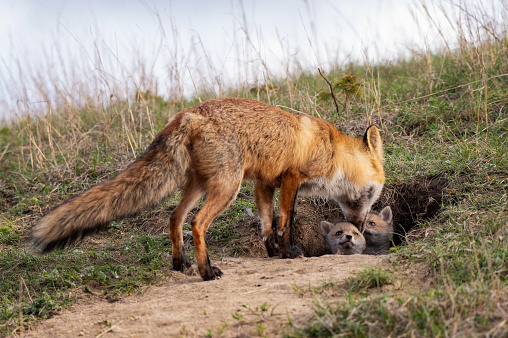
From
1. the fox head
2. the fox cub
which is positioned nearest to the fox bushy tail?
the fox head

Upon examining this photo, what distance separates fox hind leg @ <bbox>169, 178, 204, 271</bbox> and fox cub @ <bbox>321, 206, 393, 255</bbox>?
205 cm

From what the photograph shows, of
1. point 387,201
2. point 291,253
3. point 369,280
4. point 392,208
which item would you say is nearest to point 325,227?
point 387,201

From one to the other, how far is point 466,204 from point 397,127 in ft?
9.02

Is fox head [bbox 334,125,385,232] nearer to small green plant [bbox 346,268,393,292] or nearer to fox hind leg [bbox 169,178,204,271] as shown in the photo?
fox hind leg [bbox 169,178,204,271]

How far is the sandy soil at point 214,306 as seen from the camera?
2684mm

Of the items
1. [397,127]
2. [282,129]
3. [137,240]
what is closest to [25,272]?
[137,240]

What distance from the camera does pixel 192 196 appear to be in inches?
172

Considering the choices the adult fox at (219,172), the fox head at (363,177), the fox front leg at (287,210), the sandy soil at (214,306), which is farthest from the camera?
the fox head at (363,177)

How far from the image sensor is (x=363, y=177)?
5.11 metres

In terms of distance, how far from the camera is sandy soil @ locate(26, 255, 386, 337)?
2684mm

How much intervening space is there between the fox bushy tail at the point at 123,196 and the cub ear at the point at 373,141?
2.30 m

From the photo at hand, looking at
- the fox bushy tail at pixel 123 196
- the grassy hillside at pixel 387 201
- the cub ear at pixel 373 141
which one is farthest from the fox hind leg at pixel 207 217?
the cub ear at pixel 373 141

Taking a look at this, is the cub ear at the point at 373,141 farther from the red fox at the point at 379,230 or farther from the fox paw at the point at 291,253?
the fox paw at the point at 291,253

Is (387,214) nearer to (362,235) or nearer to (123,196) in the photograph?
(362,235)
